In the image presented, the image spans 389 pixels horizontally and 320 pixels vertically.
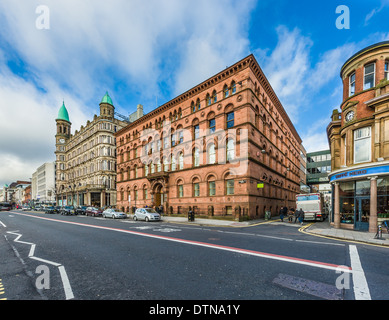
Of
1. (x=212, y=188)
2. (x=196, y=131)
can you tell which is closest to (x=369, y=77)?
(x=212, y=188)

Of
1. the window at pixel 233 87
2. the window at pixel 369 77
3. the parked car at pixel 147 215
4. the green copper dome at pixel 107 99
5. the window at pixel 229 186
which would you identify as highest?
the green copper dome at pixel 107 99

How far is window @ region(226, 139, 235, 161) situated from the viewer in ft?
73.2

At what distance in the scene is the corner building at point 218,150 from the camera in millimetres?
21609

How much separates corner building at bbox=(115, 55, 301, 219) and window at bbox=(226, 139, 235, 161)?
0.12 m

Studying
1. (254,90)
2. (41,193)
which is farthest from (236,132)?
(41,193)

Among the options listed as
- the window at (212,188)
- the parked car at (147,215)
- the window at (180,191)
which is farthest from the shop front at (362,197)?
the window at (180,191)

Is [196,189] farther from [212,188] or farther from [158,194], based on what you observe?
[158,194]

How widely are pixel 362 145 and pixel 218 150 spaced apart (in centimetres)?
1323

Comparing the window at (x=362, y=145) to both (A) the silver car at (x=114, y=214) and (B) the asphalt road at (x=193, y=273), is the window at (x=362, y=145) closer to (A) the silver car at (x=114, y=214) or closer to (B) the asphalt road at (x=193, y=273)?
(B) the asphalt road at (x=193, y=273)

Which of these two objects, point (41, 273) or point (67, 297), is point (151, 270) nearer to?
point (67, 297)

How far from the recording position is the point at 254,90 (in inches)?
923

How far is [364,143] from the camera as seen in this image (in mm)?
14172
